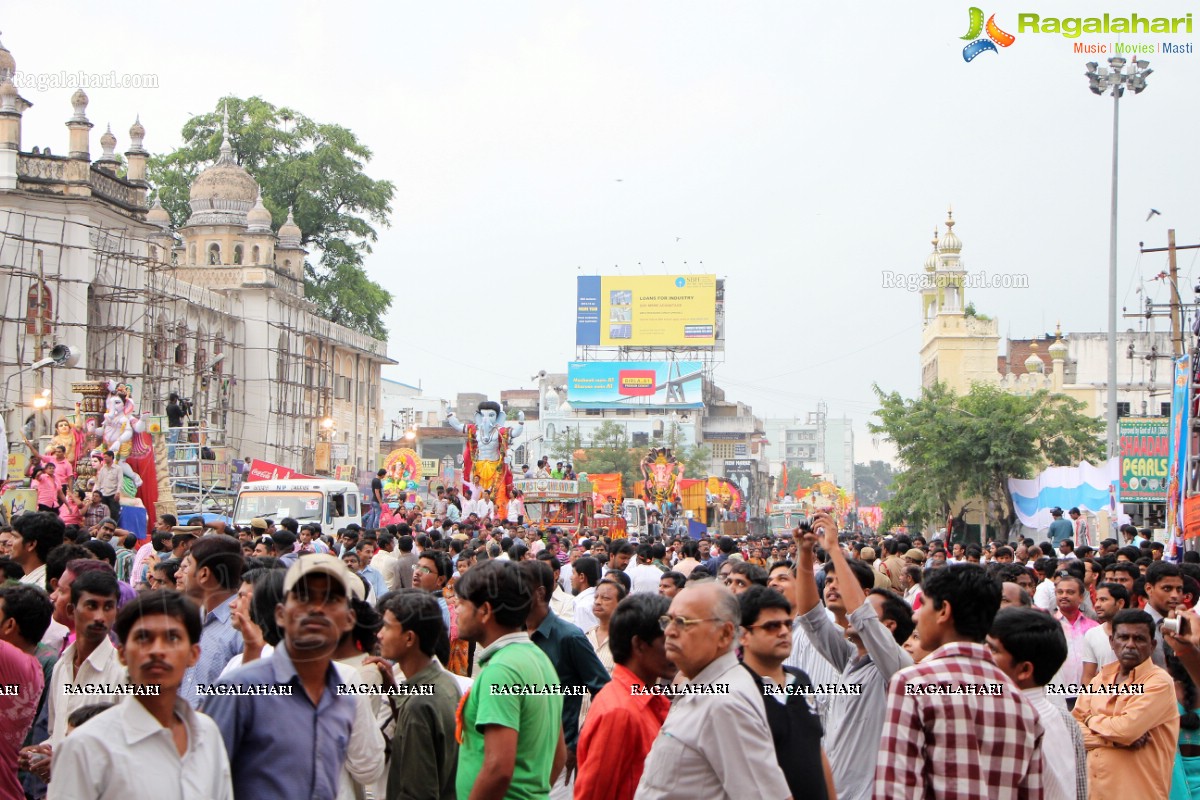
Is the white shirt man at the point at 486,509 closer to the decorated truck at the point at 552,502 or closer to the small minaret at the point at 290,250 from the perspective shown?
the decorated truck at the point at 552,502

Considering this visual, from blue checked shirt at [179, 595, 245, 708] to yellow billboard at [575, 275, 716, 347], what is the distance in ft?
278

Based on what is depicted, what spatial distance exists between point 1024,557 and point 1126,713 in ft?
36.6

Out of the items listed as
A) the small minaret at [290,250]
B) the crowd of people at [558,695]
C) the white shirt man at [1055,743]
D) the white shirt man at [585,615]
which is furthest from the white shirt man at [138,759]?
the small minaret at [290,250]

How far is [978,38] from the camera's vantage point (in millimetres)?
30312

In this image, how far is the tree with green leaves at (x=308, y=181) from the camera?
5550 cm

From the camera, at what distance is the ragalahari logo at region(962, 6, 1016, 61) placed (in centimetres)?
3022

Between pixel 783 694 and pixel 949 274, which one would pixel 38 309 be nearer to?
pixel 783 694

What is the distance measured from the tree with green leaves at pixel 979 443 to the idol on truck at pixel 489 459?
17.3m

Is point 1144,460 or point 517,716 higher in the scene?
point 1144,460

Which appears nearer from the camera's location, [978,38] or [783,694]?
[783,694]

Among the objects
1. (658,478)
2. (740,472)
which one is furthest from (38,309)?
Answer: (740,472)

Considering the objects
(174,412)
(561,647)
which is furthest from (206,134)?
(561,647)

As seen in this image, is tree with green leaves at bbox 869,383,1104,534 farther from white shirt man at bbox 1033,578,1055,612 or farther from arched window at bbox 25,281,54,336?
white shirt man at bbox 1033,578,1055,612

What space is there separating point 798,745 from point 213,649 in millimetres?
2949
